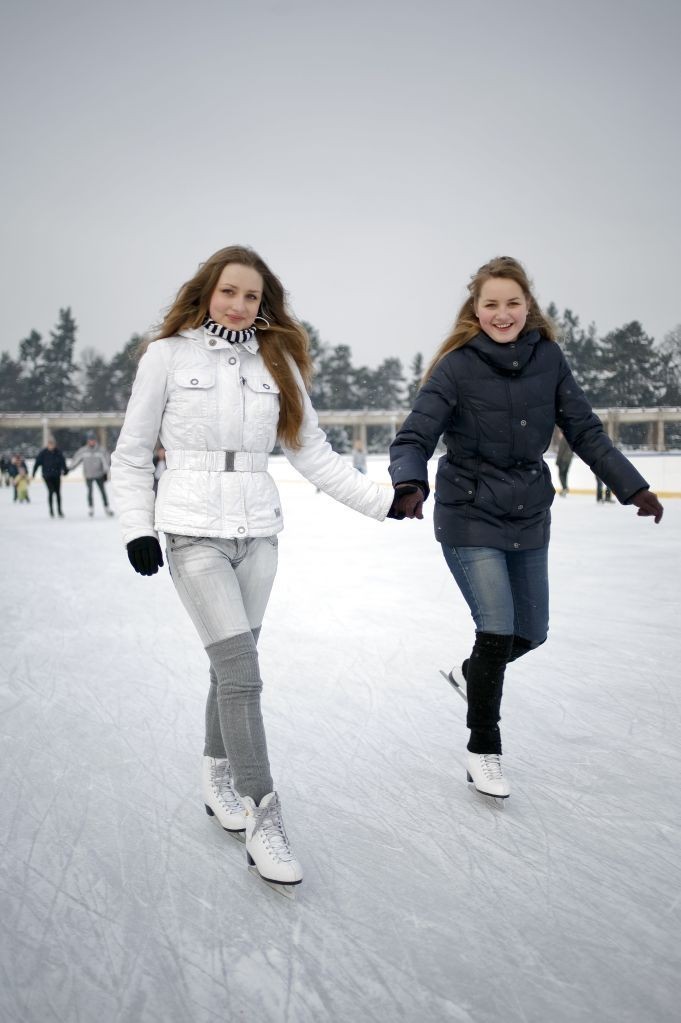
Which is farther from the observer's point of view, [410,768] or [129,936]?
[410,768]

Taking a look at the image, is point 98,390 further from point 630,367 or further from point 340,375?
point 630,367

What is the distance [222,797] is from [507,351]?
54.8 inches

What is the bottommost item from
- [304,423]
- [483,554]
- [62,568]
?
[62,568]

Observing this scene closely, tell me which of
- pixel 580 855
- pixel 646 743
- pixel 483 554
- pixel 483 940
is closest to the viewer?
pixel 483 940

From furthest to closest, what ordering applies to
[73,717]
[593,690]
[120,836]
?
[593,690]
[73,717]
[120,836]

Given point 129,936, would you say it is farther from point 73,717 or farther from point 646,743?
point 646,743

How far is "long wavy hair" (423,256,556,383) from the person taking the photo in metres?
2.35

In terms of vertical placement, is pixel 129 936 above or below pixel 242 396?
below

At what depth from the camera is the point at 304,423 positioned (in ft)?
6.98

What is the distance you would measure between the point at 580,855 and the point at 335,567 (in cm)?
518

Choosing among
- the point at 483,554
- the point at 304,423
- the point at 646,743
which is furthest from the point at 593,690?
the point at 304,423

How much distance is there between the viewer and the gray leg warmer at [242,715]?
6.13 feet

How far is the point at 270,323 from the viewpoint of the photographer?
6.87 ft

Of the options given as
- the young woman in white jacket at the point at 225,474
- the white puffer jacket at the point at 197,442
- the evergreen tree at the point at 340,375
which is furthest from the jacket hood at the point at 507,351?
the evergreen tree at the point at 340,375
